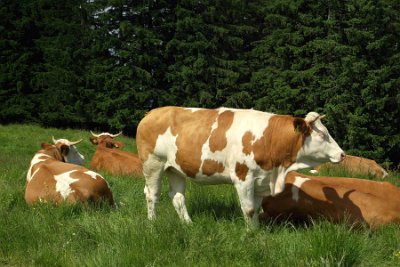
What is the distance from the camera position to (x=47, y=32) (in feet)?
111

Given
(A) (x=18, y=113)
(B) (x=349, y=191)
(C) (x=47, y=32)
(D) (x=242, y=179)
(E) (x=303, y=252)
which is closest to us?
(E) (x=303, y=252)

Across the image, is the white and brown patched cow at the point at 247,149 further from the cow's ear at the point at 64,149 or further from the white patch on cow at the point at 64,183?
the cow's ear at the point at 64,149

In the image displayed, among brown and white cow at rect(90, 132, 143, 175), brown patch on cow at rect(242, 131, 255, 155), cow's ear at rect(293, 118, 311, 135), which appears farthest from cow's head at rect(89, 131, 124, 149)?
cow's ear at rect(293, 118, 311, 135)

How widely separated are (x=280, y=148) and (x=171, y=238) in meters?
1.93

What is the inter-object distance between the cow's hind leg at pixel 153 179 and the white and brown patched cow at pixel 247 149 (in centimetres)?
23

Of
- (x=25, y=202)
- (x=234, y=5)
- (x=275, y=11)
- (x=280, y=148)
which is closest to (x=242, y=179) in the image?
(x=280, y=148)

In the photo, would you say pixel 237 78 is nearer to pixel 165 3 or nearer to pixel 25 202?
pixel 165 3

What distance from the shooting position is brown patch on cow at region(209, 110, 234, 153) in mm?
6484

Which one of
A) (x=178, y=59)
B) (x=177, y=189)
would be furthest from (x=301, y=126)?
(x=178, y=59)

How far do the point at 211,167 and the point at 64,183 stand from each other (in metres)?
2.36

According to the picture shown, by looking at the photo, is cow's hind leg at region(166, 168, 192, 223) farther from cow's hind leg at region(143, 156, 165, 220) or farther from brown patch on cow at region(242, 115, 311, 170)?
brown patch on cow at region(242, 115, 311, 170)

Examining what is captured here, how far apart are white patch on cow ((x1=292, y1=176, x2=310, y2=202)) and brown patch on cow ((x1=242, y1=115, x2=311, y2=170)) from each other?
563 millimetres

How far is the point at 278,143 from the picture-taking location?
21.1 ft

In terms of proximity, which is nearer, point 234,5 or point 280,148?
point 280,148
